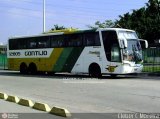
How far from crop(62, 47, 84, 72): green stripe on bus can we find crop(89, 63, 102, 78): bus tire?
145cm

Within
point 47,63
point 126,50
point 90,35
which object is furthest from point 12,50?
point 126,50

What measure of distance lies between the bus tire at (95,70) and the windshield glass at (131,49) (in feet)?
7.06

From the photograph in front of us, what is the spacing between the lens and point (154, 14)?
249 ft

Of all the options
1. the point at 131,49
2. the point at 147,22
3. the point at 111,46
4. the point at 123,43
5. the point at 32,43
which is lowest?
the point at 131,49

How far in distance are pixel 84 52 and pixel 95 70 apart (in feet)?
4.99

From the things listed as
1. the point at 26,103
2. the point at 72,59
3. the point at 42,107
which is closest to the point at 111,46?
the point at 72,59

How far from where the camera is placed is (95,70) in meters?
28.1

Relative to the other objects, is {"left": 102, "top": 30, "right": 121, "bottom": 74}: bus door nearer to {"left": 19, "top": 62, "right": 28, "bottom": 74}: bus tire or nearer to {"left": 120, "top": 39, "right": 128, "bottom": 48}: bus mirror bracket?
{"left": 120, "top": 39, "right": 128, "bottom": 48}: bus mirror bracket

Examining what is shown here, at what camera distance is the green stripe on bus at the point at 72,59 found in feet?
95.9

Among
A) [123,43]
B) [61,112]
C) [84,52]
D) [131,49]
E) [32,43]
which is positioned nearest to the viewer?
[61,112]

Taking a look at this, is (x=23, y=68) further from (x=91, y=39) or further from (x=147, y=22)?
(x=147, y=22)

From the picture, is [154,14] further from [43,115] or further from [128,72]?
[43,115]

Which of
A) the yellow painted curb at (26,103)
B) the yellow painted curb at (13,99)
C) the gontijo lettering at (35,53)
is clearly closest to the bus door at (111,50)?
the gontijo lettering at (35,53)

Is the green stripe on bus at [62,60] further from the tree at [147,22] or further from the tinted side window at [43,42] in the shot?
the tree at [147,22]
